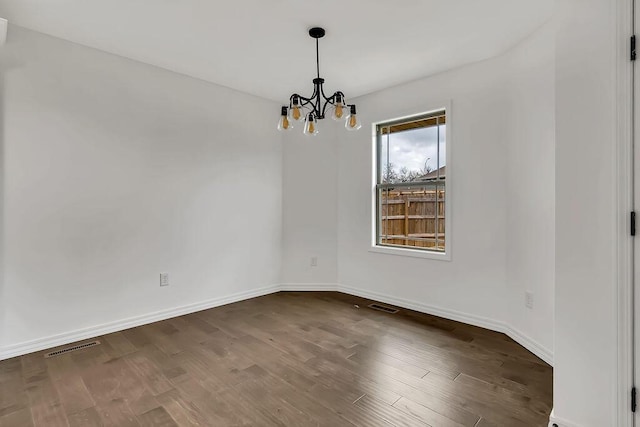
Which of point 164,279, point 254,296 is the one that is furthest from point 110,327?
point 254,296

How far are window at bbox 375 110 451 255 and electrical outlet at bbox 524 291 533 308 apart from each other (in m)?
0.84

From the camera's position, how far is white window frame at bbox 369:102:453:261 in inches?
132

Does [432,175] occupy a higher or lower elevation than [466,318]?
higher

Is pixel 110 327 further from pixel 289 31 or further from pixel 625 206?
pixel 625 206

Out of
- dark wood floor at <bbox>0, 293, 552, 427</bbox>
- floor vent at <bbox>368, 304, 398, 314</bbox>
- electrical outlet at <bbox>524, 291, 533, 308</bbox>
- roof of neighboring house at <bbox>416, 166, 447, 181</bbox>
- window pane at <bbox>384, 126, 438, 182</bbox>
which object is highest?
window pane at <bbox>384, 126, 438, 182</bbox>

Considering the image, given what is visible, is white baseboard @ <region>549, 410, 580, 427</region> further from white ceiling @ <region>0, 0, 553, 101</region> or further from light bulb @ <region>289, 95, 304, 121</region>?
white ceiling @ <region>0, 0, 553, 101</region>

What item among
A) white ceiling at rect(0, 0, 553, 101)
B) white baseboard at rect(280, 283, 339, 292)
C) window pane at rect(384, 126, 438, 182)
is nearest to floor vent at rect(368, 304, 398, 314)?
white baseboard at rect(280, 283, 339, 292)

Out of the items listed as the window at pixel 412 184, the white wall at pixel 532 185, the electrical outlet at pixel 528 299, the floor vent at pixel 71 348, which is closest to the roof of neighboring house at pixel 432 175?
the window at pixel 412 184

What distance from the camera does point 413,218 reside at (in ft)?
12.5

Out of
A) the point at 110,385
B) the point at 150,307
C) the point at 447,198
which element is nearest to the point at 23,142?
the point at 150,307

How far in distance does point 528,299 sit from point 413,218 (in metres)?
1.44

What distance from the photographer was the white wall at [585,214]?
1.43m

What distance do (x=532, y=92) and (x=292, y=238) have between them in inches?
122

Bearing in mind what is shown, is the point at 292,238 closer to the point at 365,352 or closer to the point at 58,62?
the point at 365,352
